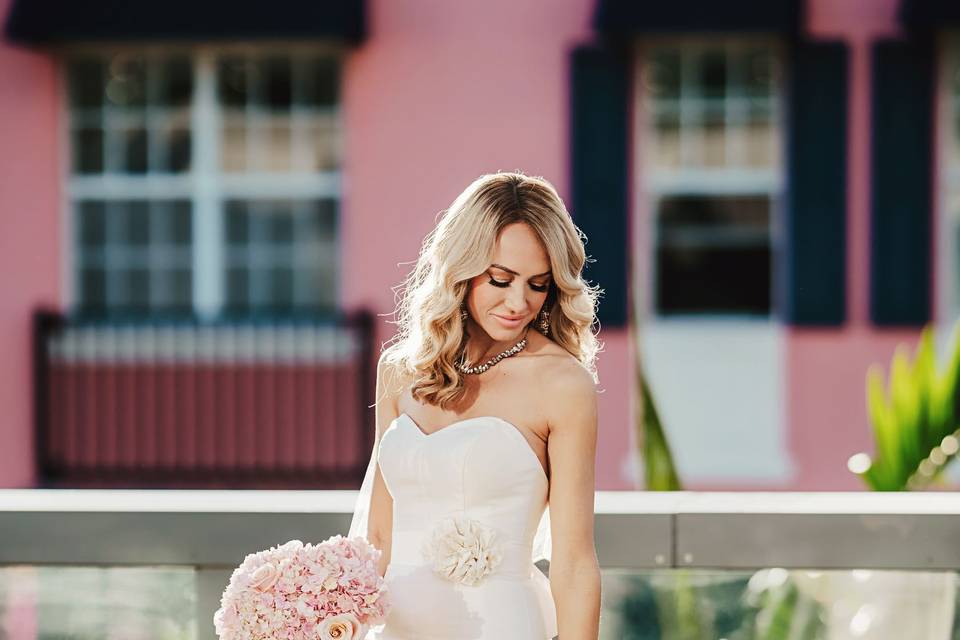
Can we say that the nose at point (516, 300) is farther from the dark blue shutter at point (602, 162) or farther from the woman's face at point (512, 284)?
the dark blue shutter at point (602, 162)

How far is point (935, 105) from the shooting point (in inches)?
318

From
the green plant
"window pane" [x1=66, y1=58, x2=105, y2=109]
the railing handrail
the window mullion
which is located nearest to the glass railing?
the railing handrail

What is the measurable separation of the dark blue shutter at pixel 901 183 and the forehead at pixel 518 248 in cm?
616

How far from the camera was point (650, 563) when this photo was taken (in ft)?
10.3

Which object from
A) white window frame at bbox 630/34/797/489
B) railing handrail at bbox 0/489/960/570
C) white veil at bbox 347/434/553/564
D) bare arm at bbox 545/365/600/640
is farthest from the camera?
white window frame at bbox 630/34/797/489

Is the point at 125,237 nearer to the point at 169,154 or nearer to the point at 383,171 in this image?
the point at 169,154

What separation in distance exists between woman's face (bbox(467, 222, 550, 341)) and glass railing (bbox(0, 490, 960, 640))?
87 centimetres

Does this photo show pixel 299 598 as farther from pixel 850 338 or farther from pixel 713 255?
pixel 713 255

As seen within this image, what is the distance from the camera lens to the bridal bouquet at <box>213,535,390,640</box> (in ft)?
7.11

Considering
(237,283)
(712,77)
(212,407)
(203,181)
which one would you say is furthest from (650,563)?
(203,181)

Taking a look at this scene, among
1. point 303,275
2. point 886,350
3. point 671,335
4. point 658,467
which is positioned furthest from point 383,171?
point 658,467

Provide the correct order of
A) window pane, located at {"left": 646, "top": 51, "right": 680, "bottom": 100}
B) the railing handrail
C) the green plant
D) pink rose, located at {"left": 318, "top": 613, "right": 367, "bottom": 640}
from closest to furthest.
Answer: pink rose, located at {"left": 318, "top": 613, "right": 367, "bottom": 640}, the railing handrail, the green plant, window pane, located at {"left": 646, "top": 51, "right": 680, "bottom": 100}

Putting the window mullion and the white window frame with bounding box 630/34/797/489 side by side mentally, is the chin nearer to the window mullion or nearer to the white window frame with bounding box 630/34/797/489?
the white window frame with bounding box 630/34/797/489

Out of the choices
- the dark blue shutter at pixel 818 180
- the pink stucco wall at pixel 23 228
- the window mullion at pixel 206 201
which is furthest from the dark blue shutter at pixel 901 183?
the pink stucco wall at pixel 23 228
